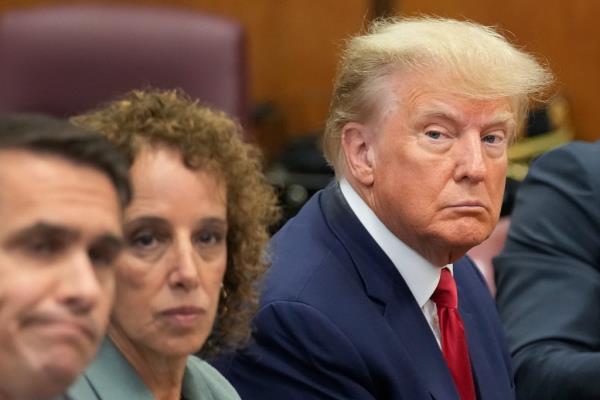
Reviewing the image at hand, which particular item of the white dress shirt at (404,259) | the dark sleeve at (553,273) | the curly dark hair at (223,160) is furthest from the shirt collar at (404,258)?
the dark sleeve at (553,273)

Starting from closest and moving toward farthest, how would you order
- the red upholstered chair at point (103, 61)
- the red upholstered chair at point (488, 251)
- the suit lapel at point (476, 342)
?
the suit lapel at point (476, 342) → the red upholstered chair at point (488, 251) → the red upholstered chair at point (103, 61)

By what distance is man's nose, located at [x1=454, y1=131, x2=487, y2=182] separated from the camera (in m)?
1.88

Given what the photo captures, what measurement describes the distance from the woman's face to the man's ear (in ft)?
1.45

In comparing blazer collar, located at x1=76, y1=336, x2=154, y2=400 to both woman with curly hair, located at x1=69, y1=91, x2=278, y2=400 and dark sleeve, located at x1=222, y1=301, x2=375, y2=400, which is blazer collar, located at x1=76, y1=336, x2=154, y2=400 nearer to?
woman with curly hair, located at x1=69, y1=91, x2=278, y2=400

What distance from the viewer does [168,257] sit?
1483 mm

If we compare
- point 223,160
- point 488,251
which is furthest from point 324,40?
point 223,160

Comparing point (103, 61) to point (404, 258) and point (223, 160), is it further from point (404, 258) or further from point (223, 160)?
point (223, 160)

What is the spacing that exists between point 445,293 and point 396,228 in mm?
142

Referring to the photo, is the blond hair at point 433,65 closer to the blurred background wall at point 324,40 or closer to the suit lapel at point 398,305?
the suit lapel at point 398,305

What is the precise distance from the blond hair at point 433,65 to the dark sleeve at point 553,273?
13.3 inches

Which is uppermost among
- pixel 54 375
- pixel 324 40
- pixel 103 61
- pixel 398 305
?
pixel 54 375

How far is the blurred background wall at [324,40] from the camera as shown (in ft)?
14.2

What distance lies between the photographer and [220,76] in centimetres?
361

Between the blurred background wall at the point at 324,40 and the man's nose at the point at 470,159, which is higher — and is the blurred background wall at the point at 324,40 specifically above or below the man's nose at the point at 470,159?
below
